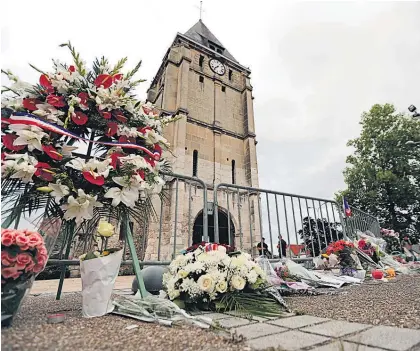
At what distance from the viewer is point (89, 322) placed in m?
1.28

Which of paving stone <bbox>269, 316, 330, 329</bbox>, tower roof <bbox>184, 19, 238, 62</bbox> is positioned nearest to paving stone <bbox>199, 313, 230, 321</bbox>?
paving stone <bbox>269, 316, 330, 329</bbox>

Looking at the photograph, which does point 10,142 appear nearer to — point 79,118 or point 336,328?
point 79,118

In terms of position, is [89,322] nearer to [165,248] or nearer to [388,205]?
[165,248]

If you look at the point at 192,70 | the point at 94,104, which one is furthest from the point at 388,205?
the point at 94,104

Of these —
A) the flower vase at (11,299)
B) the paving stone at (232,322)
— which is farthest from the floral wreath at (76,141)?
the paving stone at (232,322)

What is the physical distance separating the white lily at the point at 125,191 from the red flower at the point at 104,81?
68 centimetres

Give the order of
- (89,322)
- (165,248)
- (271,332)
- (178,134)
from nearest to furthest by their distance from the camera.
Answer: (271,332) → (89,322) → (165,248) → (178,134)

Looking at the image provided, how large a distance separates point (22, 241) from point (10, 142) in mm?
679

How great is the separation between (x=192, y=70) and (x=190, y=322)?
16.6 m

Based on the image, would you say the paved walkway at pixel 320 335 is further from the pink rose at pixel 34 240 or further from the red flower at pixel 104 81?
the red flower at pixel 104 81

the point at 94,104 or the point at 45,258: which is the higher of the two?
the point at 94,104

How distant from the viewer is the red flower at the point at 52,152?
1495 mm

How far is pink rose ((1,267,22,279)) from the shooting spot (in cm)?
100

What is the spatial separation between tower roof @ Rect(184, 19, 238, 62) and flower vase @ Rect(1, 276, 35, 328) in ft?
63.9
